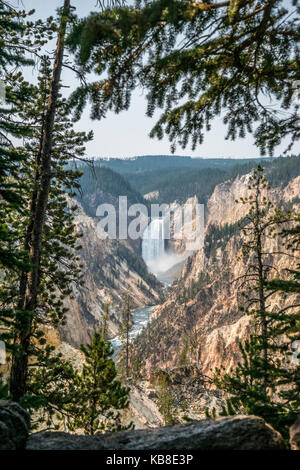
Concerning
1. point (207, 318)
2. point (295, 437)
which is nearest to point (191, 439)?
point (295, 437)

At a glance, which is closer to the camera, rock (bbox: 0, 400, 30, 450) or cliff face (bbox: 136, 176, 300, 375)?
rock (bbox: 0, 400, 30, 450)

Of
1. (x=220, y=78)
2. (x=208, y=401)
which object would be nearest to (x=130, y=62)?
(x=220, y=78)

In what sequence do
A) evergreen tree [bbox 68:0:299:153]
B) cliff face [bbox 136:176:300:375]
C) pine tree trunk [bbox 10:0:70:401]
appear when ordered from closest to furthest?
evergreen tree [bbox 68:0:299:153] < pine tree trunk [bbox 10:0:70:401] < cliff face [bbox 136:176:300:375]

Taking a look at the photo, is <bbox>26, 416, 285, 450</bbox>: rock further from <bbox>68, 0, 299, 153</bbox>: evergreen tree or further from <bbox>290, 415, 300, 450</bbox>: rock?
<bbox>68, 0, 299, 153</bbox>: evergreen tree

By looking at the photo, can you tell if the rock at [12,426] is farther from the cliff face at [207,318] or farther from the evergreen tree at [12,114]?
the cliff face at [207,318]

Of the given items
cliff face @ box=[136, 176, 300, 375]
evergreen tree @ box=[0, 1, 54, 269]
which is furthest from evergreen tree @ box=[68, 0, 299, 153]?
cliff face @ box=[136, 176, 300, 375]

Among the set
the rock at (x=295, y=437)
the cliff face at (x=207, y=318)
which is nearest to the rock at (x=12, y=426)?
the rock at (x=295, y=437)

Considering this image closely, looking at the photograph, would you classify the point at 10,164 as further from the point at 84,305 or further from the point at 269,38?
the point at 84,305
